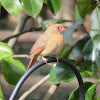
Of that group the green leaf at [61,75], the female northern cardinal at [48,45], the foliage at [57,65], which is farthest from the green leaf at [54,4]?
the green leaf at [61,75]

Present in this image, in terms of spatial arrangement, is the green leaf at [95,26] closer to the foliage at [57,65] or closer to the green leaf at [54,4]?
the foliage at [57,65]

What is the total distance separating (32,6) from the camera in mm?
998

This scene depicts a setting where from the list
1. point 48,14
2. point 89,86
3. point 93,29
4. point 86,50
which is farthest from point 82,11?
point 48,14

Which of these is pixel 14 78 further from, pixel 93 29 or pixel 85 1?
pixel 85 1

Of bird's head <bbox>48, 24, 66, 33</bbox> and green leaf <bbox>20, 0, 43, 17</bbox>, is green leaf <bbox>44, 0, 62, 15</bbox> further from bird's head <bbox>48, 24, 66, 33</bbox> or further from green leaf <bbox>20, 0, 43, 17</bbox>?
bird's head <bbox>48, 24, 66, 33</bbox>

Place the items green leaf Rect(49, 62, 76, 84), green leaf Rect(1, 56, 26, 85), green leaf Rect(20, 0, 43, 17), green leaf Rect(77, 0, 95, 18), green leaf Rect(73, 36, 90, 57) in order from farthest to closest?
green leaf Rect(73, 36, 90, 57) < green leaf Rect(77, 0, 95, 18) < green leaf Rect(49, 62, 76, 84) < green leaf Rect(1, 56, 26, 85) < green leaf Rect(20, 0, 43, 17)

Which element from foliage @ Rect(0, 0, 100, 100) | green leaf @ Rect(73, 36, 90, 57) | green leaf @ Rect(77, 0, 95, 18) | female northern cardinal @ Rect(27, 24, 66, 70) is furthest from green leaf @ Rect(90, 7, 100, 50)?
green leaf @ Rect(73, 36, 90, 57)

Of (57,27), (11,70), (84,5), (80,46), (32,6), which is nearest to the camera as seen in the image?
(32,6)

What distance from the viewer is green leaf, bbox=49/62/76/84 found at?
134cm

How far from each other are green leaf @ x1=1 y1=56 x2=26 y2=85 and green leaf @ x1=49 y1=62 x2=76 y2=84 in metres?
0.23

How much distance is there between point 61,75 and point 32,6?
511 millimetres

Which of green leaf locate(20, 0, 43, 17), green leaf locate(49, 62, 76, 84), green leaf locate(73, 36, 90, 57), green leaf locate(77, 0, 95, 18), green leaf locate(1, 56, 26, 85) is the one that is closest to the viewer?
green leaf locate(20, 0, 43, 17)

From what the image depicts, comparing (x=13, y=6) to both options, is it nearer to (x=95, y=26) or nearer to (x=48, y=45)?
(x=48, y=45)

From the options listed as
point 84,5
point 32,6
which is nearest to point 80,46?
point 84,5
